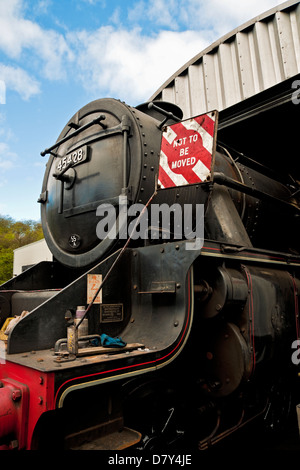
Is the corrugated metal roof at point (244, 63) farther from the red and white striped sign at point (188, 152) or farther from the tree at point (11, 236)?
the tree at point (11, 236)

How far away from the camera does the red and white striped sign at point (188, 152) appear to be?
2260mm

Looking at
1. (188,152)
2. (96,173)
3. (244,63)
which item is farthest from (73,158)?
(244,63)

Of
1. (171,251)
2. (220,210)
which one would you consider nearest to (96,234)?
(171,251)

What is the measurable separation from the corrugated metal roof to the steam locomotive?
2.99m

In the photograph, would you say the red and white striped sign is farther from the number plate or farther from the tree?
the tree

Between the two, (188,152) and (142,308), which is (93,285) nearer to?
(142,308)

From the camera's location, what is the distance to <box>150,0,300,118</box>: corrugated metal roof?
523cm

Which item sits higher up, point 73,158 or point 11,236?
point 11,236

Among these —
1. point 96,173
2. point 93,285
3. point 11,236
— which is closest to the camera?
point 93,285

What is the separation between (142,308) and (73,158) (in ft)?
4.90

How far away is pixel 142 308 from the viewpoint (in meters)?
2.33

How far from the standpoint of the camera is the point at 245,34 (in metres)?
5.76
